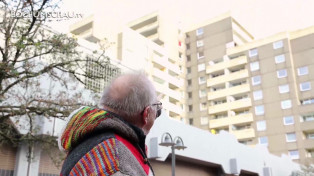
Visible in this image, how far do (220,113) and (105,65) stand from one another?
136ft

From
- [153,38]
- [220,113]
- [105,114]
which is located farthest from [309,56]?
[105,114]

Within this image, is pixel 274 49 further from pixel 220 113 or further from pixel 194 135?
pixel 194 135

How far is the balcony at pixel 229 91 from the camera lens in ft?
159

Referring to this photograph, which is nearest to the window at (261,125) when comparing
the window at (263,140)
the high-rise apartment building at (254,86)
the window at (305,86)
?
the high-rise apartment building at (254,86)

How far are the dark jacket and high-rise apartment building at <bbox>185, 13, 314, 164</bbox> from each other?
41764 millimetres

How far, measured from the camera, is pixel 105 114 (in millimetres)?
1745

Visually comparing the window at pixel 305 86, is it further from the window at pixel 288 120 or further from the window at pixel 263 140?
the window at pixel 263 140

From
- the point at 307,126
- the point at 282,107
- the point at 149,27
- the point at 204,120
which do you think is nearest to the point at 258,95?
the point at 282,107

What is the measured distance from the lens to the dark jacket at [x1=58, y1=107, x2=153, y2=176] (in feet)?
4.99

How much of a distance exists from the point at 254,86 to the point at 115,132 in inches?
1903

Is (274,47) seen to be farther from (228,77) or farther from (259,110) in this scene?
(259,110)

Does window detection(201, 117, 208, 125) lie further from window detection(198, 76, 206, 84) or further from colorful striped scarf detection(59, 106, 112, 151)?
colorful striped scarf detection(59, 106, 112, 151)

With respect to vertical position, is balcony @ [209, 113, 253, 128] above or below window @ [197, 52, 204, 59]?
below

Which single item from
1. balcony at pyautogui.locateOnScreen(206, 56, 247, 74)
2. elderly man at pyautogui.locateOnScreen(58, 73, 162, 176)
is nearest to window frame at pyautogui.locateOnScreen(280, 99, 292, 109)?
balcony at pyautogui.locateOnScreen(206, 56, 247, 74)
